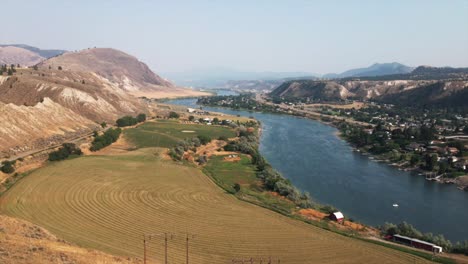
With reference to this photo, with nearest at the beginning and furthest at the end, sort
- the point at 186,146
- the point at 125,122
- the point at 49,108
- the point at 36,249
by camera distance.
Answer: the point at 36,249 < the point at 186,146 < the point at 49,108 < the point at 125,122

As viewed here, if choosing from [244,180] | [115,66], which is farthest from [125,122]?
[115,66]

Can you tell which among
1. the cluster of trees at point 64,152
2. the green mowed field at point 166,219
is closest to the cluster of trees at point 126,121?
the cluster of trees at point 64,152

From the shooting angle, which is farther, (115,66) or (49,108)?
(115,66)

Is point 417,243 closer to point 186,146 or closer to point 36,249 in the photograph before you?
point 36,249

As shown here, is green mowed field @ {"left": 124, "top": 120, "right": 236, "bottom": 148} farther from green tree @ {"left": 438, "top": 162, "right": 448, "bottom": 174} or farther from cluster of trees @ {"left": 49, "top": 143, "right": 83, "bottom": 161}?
green tree @ {"left": 438, "top": 162, "right": 448, "bottom": 174}

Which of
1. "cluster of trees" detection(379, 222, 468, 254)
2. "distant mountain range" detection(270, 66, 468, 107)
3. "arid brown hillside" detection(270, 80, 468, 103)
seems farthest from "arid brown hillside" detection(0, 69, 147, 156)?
"arid brown hillside" detection(270, 80, 468, 103)

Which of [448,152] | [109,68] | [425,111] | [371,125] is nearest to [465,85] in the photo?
[425,111]
